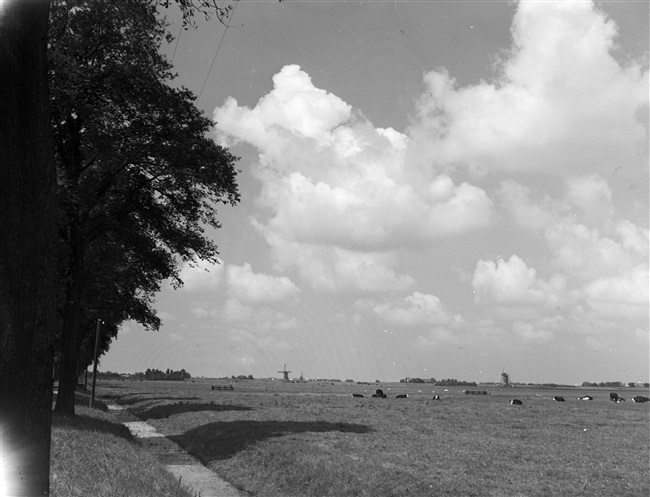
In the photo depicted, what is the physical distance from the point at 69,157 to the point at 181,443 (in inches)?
488

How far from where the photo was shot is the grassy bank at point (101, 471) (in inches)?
416

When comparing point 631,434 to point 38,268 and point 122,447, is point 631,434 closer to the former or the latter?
point 122,447

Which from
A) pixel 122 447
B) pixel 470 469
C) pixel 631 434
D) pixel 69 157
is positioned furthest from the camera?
pixel 631 434

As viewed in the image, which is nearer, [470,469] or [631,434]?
[470,469]

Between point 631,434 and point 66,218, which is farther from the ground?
point 66,218

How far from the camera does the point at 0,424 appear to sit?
606 centimetres

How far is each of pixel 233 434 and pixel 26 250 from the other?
16.7 metres

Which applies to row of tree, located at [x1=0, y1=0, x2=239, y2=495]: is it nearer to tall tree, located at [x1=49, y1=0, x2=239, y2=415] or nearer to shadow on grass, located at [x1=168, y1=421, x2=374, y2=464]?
tall tree, located at [x1=49, y1=0, x2=239, y2=415]

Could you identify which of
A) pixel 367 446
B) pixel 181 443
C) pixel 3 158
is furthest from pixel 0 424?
pixel 181 443

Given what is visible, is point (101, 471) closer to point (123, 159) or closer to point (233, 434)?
point (233, 434)

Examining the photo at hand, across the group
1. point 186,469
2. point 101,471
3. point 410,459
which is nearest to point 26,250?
point 101,471

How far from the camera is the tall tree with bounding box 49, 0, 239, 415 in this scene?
22625 millimetres

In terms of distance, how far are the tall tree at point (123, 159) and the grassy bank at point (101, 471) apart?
8.74 meters

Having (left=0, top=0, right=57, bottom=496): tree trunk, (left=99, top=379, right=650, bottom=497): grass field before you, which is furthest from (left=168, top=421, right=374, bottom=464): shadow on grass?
(left=0, top=0, right=57, bottom=496): tree trunk
